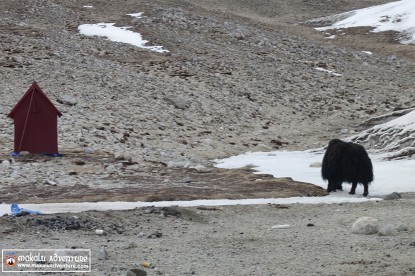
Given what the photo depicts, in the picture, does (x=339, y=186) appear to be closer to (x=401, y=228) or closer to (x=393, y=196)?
(x=393, y=196)

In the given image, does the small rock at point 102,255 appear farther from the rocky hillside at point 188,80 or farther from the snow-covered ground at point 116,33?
the snow-covered ground at point 116,33

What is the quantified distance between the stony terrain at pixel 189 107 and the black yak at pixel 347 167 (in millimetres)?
367

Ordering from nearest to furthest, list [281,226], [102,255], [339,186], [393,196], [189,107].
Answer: [102,255], [281,226], [393,196], [339,186], [189,107]

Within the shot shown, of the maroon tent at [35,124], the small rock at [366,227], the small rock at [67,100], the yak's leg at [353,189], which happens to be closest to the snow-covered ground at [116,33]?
the small rock at [67,100]

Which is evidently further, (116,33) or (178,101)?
(116,33)

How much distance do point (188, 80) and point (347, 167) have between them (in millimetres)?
13263

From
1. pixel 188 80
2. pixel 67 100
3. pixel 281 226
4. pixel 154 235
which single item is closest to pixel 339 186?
pixel 281 226

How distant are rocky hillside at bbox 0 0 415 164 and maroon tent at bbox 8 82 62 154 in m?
0.56

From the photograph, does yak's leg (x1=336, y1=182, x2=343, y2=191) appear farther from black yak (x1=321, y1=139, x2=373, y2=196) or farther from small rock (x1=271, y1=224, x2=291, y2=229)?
small rock (x1=271, y1=224, x2=291, y2=229)

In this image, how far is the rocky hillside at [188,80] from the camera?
733 inches

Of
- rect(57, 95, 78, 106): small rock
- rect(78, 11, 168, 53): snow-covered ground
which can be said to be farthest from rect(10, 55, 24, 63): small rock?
rect(78, 11, 168, 53): snow-covered ground

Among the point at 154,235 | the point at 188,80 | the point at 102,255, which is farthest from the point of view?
the point at 188,80

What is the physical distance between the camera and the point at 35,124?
14812 millimetres

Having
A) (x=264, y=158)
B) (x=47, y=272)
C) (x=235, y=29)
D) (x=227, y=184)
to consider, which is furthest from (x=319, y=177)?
(x=235, y=29)
